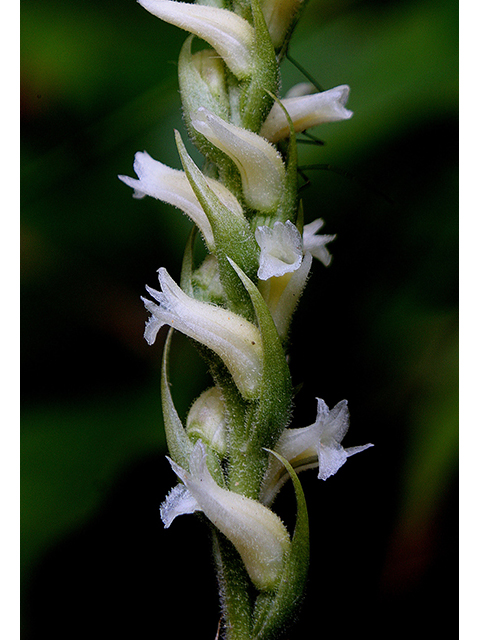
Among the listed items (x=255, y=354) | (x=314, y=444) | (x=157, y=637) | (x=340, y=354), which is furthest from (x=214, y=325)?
(x=157, y=637)

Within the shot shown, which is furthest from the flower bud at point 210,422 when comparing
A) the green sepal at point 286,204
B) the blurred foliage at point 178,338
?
the blurred foliage at point 178,338

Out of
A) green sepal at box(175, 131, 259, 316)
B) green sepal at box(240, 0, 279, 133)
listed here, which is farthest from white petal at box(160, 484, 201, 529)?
green sepal at box(240, 0, 279, 133)

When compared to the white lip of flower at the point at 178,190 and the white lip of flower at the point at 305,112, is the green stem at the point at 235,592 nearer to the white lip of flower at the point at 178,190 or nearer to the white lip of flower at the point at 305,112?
the white lip of flower at the point at 178,190

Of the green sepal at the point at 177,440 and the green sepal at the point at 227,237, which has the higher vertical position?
the green sepal at the point at 227,237

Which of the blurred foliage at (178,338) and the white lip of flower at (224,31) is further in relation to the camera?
the blurred foliage at (178,338)

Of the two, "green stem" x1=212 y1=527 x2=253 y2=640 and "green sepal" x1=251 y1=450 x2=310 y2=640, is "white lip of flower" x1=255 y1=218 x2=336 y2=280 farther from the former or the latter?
Result: "green stem" x1=212 y1=527 x2=253 y2=640

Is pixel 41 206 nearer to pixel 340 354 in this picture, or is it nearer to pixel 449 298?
→ pixel 340 354

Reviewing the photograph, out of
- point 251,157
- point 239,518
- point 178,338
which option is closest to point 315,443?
point 239,518

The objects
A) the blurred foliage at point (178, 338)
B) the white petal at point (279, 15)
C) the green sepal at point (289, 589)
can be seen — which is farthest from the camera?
the blurred foliage at point (178, 338)
